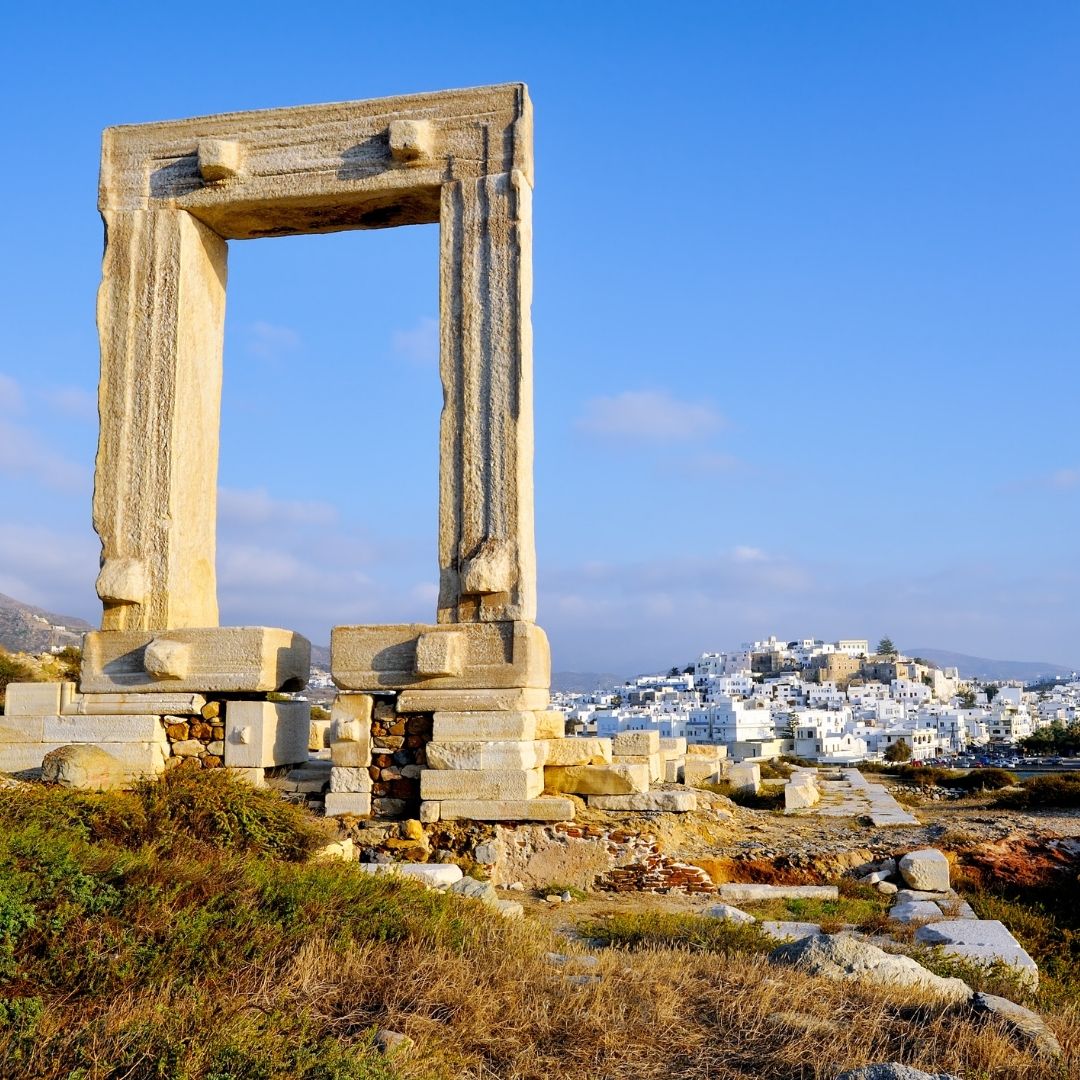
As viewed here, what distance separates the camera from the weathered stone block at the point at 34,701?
32.1 feet

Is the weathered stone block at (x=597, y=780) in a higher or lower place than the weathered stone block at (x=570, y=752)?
lower

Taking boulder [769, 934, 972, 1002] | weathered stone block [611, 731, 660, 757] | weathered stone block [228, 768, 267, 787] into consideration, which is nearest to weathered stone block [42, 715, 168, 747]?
weathered stone block [228, 768, 267, 787]

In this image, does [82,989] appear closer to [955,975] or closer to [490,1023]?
[490,1023]

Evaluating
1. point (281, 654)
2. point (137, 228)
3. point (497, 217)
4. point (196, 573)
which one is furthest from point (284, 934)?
point (137, 228)

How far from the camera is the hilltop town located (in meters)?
56.5

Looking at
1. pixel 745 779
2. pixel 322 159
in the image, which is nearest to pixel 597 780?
pixel 745 779

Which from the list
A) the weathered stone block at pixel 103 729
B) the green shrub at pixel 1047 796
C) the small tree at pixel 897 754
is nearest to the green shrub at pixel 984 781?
the green shrub at pixel 1047 796

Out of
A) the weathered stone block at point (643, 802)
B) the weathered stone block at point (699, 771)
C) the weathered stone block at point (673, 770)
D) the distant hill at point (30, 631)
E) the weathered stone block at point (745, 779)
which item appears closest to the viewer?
the weathered stone block at point (643, 802)

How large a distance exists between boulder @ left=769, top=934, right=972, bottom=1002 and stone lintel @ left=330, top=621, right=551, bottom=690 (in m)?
4.22

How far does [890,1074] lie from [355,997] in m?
1.87

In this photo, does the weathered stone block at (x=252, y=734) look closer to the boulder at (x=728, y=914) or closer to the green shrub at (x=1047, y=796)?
the boulder at (x=728, y=914)

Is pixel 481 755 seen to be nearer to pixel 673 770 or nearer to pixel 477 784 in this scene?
Answer: pixel 477 784

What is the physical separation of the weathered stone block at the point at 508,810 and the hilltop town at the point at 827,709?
38.7 ft

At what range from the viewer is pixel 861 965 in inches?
194
